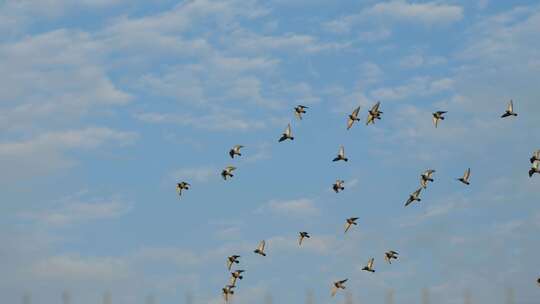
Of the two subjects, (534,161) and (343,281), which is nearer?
(534,161)

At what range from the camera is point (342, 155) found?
121438 millimetres

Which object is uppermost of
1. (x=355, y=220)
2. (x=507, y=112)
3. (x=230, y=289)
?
(x=507, y=112)

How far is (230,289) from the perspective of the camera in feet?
429

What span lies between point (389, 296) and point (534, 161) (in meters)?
88.3

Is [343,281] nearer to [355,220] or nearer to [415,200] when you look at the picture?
[355,220]

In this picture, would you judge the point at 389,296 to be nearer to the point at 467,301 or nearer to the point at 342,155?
the point at 467,301

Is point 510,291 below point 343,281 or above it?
above

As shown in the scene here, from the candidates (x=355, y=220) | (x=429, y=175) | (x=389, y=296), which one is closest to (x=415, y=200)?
(x=429, y=175)

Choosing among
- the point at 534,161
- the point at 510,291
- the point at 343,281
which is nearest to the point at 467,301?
the point at 510,291

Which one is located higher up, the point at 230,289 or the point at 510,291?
the point at 510,291

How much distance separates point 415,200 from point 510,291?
84.1 m

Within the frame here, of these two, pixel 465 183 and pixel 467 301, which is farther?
pixel 467 301

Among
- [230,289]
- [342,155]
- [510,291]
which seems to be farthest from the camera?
[510,291]

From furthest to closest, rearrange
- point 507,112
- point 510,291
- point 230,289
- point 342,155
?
1. point 510,291
2. point 230,289
3. point 342,155
4. point 507,112
